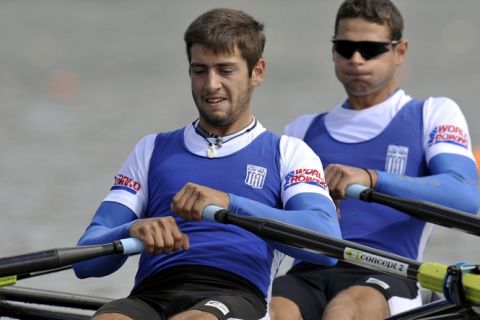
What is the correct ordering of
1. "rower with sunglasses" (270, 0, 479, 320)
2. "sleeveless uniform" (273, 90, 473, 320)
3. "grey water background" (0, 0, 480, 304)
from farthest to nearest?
"grey water background" (0, 0, 480, 304) → "sleeveless uniform" (273, 90, 473, 320) → "rower with sunglasses" (270, 0, 479, 320)

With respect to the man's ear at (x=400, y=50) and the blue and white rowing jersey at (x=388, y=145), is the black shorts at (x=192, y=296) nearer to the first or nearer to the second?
the blue and white rowing jersey at (x=388, y=145)

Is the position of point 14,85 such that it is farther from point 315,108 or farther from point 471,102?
point 471,102

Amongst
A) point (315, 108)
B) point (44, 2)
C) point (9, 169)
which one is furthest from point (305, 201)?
point (44, 2)

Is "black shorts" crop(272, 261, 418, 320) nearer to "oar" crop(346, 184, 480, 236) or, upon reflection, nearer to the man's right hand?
"oar" crop(346, 184, 480, 236)

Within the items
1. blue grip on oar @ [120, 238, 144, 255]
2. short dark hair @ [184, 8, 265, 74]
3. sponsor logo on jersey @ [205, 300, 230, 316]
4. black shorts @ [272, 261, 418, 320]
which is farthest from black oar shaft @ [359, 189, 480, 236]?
blue grip on oar @ [120, 238, 144, 255]

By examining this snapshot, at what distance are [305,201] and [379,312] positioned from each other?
0.65m

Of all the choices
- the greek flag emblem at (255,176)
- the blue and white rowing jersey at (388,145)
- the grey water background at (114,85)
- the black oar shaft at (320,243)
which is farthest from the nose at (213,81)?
the grey water background at (114,85)

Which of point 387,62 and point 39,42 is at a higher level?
point 39,42

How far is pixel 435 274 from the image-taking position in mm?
4762

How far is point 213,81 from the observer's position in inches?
214

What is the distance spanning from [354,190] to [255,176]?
687mm

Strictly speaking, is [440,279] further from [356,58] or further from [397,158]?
[356,58]

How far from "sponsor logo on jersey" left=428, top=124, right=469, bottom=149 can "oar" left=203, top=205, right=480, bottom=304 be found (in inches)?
62.9

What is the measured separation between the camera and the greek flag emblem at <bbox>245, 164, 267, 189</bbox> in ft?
17.9
